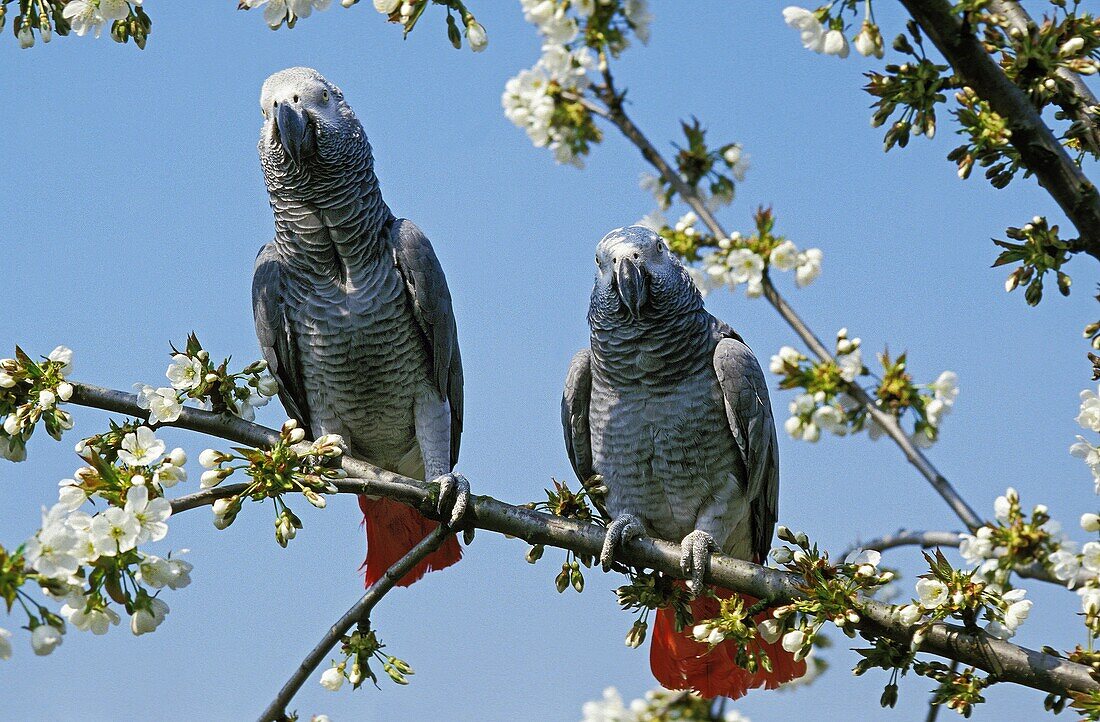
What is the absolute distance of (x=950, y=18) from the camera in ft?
7.98

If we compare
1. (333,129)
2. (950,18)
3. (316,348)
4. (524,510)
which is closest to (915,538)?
(524,510)

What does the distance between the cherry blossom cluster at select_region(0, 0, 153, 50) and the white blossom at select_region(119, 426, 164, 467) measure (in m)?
1.24

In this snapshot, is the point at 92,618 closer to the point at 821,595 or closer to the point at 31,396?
the point at 31,396

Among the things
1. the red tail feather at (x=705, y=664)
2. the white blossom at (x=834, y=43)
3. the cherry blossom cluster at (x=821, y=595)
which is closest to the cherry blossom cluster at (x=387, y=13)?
the white blossom at (x=834, y=43)

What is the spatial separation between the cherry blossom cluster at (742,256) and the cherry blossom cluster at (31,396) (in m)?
2.23

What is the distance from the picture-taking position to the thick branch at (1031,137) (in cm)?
250

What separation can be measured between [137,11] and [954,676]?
314 centimetres

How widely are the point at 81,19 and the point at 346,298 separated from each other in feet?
4.82

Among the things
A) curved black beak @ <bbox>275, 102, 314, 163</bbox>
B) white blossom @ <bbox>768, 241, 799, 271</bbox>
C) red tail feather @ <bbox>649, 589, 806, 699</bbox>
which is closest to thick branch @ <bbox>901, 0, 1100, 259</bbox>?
white blossom @ <bbox>768, 241, 799, 271</bbox>

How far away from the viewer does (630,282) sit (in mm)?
3699

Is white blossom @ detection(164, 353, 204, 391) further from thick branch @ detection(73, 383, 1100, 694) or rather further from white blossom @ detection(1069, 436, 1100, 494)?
white blossom @ detection(1069, 436, 1100, 494)

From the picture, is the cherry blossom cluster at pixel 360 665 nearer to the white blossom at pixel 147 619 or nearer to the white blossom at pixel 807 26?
the white blossom at pixel 147 619

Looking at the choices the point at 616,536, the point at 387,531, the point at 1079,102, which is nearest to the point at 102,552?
the point at 616,536

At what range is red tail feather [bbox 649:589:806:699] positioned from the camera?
399cm
